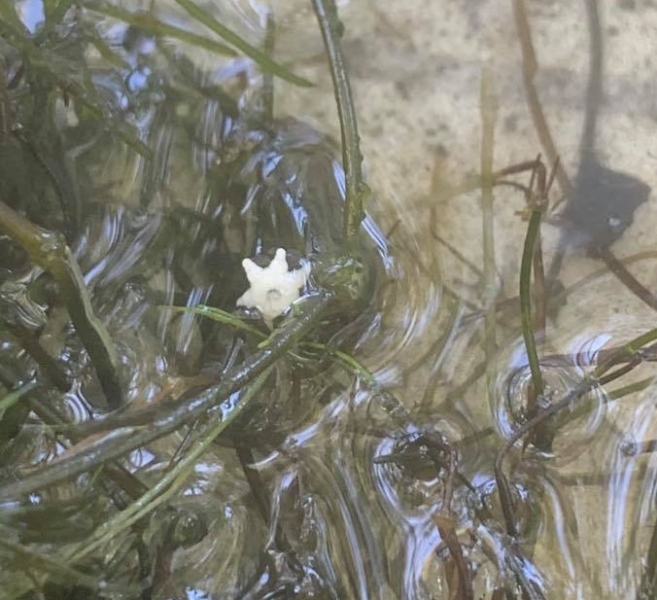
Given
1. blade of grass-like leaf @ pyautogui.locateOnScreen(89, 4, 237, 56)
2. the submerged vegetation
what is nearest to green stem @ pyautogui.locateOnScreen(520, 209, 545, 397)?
the submerged vegetation

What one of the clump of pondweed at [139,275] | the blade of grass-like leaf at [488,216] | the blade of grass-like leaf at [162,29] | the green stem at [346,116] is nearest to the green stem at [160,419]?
the clump of pondweed at [139,275]

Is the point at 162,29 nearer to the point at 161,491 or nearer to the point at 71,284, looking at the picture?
the point at 71,284

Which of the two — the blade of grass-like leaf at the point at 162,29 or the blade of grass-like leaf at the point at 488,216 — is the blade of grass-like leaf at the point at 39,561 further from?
the blade of grass-like leaf at the point at 162,29

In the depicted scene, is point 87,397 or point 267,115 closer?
point 87,397

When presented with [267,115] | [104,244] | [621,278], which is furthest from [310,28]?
[621,278]

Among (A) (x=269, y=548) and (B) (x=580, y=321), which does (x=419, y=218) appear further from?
(A) (x=269, y=548)

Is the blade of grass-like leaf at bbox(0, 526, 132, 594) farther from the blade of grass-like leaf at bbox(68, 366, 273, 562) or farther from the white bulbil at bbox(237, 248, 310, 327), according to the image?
the white bulbil at bbox(237, 248, 310, 327)
